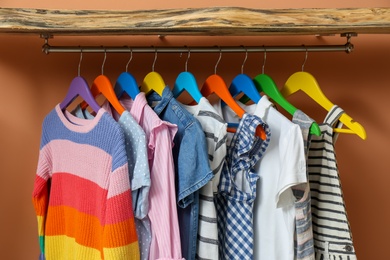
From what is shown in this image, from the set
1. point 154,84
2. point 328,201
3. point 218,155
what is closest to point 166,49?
point 154,84

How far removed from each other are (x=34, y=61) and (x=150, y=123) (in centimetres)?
54

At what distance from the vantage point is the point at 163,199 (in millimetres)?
1298

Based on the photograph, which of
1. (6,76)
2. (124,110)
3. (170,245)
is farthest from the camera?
(6,76)

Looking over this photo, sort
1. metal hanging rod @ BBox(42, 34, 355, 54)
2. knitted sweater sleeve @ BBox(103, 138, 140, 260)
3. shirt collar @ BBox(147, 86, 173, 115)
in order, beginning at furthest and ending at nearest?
metal hanging rod @ BBox(42, 34, 355, 54), shirt collar @ BBox(147, 86, 173, 115), knitted sweater sleeve @ BBox(103, 138, 140, 260)

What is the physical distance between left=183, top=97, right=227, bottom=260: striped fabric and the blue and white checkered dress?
4cm

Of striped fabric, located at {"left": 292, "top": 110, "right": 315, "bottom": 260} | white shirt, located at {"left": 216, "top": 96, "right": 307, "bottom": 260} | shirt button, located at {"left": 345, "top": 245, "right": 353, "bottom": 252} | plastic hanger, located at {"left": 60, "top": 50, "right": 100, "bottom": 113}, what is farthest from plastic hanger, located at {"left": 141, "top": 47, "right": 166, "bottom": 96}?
shirt button, located at {"left": 345, "top": 245, "right": 353, "bottom": 252}

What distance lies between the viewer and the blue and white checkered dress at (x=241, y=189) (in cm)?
134

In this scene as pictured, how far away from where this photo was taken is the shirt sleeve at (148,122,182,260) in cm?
129

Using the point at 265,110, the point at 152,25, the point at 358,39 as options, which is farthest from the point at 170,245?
the point at 358,39

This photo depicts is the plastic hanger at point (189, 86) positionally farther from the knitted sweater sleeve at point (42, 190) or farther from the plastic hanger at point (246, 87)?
the knitted sweater sleeve at point (42, 190)

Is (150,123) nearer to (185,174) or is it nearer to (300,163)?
(185,174)

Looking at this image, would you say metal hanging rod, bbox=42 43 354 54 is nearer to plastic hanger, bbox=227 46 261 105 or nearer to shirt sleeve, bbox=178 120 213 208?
plastic hanger, bbox=227 46 261 105

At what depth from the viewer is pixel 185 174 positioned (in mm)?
1301

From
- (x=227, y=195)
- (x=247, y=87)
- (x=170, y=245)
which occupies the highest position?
(x=247, y=87)
